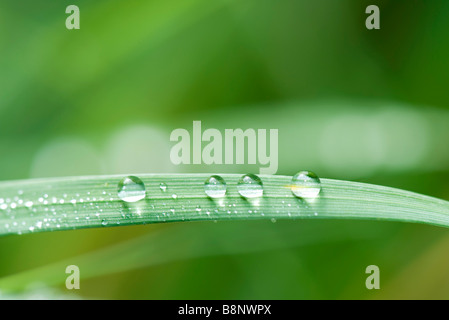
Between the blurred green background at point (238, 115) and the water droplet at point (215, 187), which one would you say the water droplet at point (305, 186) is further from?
Result: the blurred green background at point (238, 115)

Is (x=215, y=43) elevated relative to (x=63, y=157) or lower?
elevated

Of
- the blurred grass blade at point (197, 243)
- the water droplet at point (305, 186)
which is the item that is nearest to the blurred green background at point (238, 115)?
the blurred grass blade at point (197, 243)

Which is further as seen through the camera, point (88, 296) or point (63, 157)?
point (63, 157)

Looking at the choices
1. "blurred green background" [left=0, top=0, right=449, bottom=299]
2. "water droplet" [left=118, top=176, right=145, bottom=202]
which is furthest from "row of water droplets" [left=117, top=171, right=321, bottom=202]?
"blurred green background" [left=0, top=0, right=449, bottom=299]

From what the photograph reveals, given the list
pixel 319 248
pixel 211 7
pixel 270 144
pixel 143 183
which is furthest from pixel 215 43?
pixel 143 183

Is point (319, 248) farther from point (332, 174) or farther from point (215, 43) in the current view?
point (215, 43)
